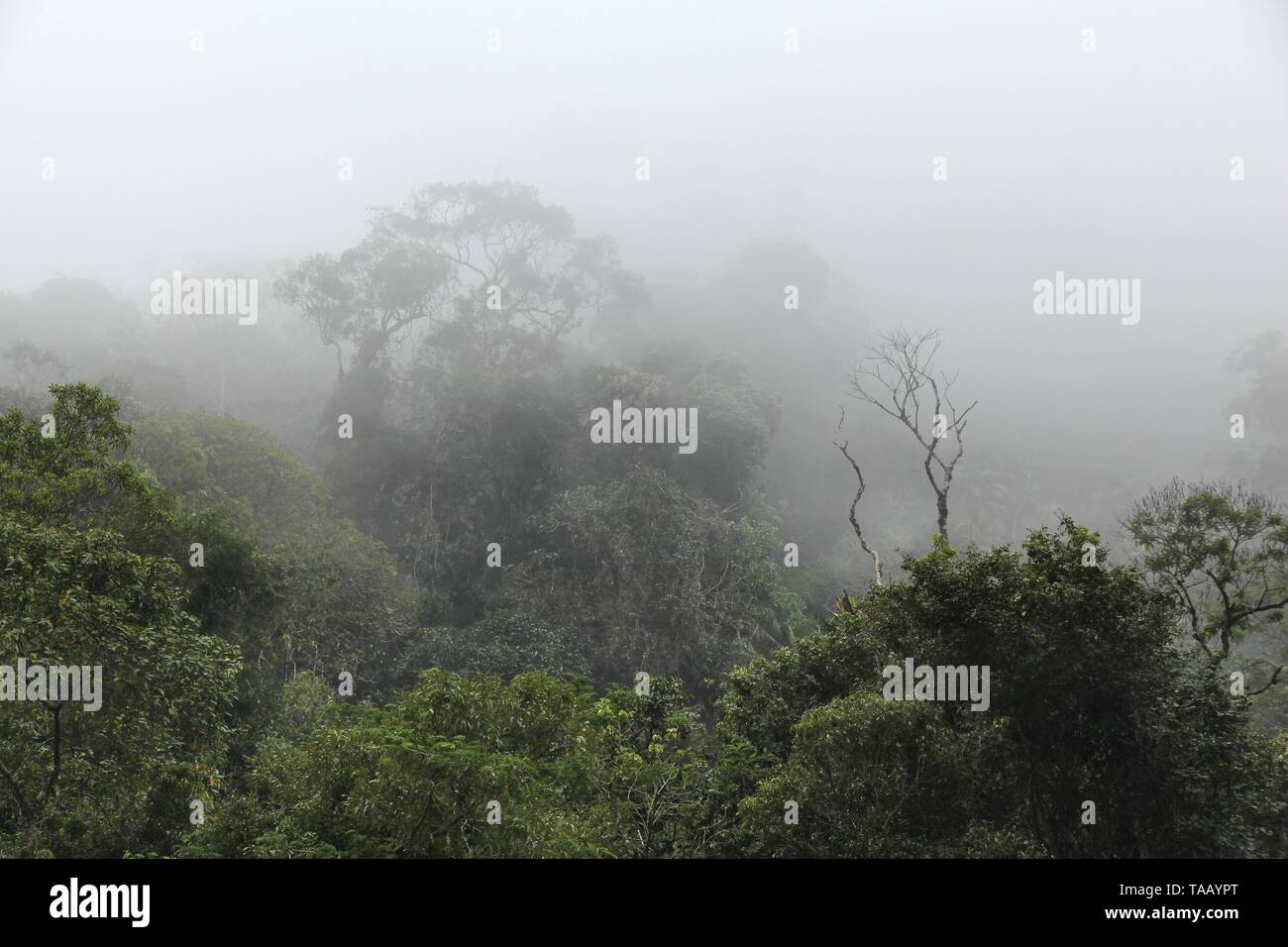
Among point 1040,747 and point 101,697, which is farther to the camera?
point 1040,747

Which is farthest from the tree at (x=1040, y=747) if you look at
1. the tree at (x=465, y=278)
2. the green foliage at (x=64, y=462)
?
the tree at (x=465, y=278)

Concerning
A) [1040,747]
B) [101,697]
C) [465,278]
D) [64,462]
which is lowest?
[1040,747]

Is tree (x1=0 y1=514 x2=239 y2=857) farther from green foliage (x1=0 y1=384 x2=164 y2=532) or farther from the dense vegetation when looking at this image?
green foliage (x1=0 y1=384 x2=164 y2=532)

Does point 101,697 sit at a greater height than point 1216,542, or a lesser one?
lesser

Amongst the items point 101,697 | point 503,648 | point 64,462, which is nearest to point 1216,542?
point 503,648

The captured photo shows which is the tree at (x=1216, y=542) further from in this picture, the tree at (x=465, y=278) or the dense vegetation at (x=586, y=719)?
the tree at (x=465, y=278)

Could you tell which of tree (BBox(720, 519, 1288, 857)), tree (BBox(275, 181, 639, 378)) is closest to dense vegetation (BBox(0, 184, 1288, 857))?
tree (BBox(720, 519, 1288, 857))

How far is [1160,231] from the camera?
196 feet

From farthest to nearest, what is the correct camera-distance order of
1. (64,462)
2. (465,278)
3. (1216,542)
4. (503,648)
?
(465,278) → (503,648) → (1216,542) → (64,462)

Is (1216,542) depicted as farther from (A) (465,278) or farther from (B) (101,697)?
(A) (465,278)

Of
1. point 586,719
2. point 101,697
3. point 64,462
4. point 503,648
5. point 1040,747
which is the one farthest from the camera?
point 503,648
